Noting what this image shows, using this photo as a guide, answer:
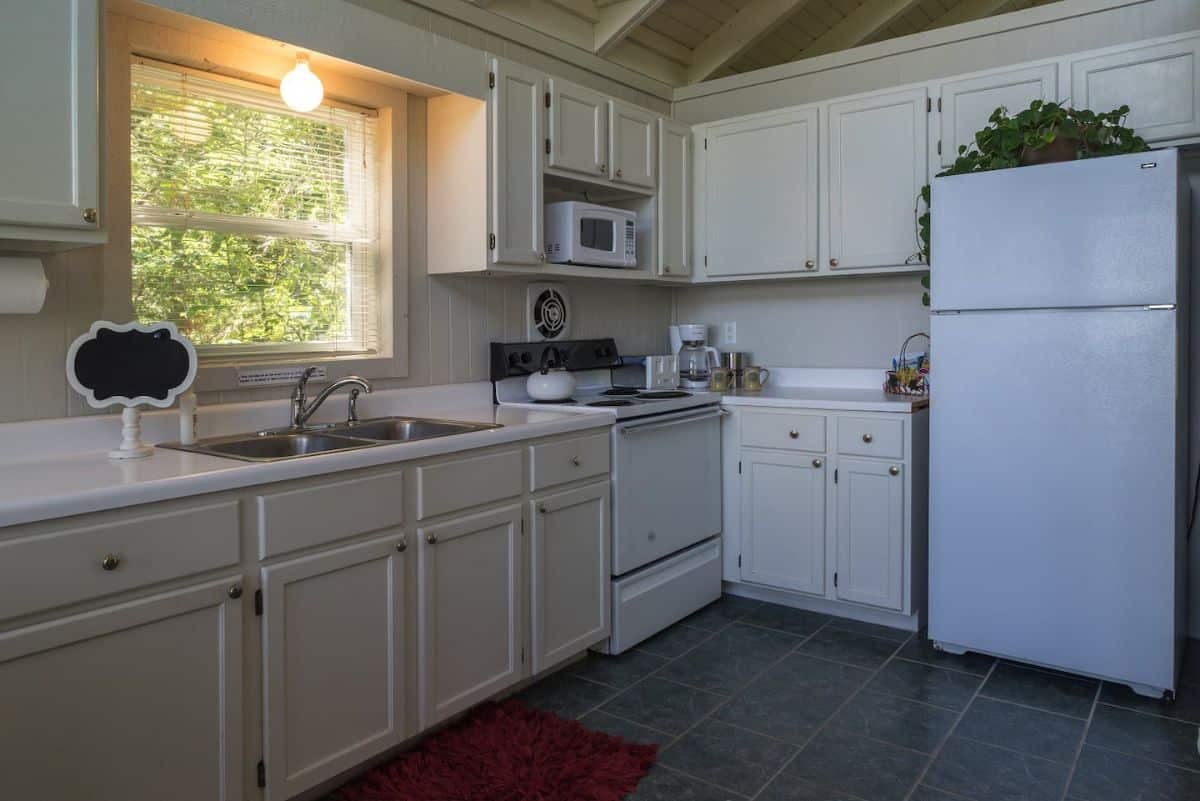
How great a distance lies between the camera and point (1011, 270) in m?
2.81

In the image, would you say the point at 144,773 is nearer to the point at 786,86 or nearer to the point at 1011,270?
the point at 1011,270

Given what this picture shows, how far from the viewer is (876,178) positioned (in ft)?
11.6

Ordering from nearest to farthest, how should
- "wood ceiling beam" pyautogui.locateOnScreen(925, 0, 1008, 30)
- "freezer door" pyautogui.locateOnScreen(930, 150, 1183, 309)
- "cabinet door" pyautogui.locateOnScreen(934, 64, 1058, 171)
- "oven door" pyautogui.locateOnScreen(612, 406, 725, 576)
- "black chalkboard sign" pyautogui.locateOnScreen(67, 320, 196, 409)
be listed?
"black chalkboard sign" pyautogui.locateOnScreen(67, 320, 196, 409) < "freezer door" pyautogui.locateOnScreen(930, 150, 1183, 309) < "oven door" pyautogui.locateOnScreen(612, 406, 725, 576) < "cabinet door" pyautogui.locateOnScreen(934, 64, 1058, 171) < "wood ceiling beam" pyautogui.locateOnScreen(925, 0, 1008, 30)

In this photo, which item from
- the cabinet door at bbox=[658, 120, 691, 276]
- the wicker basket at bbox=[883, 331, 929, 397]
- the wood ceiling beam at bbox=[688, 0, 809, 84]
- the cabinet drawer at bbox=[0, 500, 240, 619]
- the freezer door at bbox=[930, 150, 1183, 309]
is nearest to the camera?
the cabinet drawer at bbox=[0, 500, 240, 619]

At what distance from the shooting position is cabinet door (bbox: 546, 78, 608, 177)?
3162mm

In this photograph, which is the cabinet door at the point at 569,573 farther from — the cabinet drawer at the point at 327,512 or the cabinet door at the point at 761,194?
the cabinet door at the point at 761,194

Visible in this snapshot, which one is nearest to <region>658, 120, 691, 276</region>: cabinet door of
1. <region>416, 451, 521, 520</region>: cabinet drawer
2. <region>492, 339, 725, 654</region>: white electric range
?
<region>492, 339, 725, 654</region>: white electric range

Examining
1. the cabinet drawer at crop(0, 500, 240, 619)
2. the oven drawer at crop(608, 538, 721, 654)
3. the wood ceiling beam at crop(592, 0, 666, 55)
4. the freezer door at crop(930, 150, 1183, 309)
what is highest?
the wood ceiling beam at crop(592, 0, 666, 55)

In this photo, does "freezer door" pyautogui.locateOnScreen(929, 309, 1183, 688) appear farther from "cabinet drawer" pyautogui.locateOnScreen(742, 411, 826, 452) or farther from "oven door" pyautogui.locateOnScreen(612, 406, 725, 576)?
"oven door" pyautogui.locateOnScreen(612, 406, 725, 576)

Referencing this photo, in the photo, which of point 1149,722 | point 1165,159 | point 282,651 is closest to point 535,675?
point 282,651

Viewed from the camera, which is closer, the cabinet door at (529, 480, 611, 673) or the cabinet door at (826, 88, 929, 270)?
the cabinet door at (529, 480, 611, 673)

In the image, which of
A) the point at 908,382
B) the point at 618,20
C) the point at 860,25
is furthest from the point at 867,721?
the point at 860,25

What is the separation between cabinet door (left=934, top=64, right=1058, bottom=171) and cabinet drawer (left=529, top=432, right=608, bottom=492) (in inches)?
70.6

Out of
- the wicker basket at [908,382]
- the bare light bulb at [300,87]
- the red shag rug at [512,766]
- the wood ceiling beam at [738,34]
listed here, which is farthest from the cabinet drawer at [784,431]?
the bare light bulb at [300,87]
